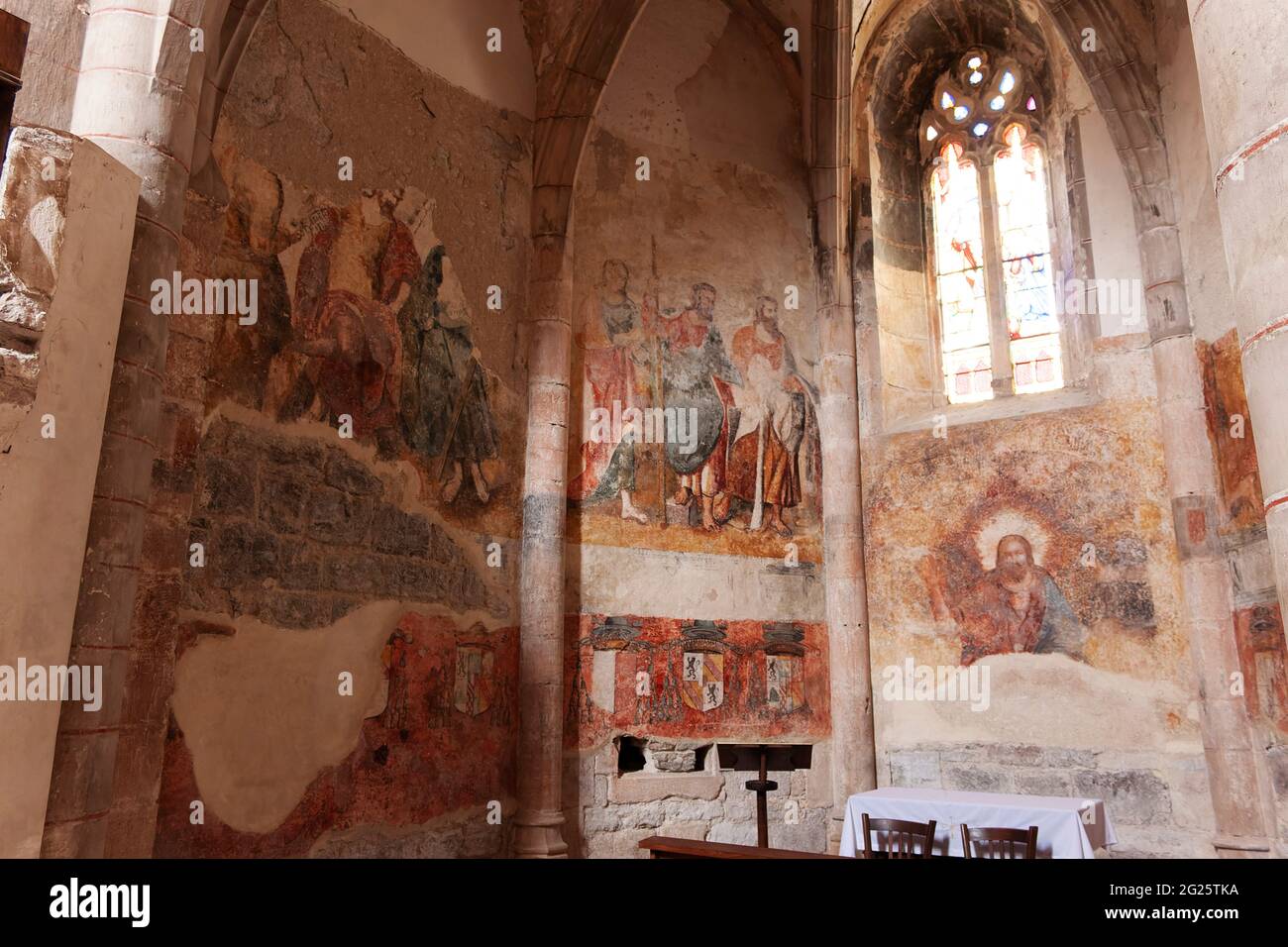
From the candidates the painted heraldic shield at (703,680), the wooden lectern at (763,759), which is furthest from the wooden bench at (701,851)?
the painted heraldic shield at (703,680)

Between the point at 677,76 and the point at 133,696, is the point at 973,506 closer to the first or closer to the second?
the point at 677,76

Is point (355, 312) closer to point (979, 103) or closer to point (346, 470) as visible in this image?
point (346, 470)

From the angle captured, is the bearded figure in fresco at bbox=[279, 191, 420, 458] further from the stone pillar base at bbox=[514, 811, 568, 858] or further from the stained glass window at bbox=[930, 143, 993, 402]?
the stained glass window at bbox=[930, 143, 993, 402]

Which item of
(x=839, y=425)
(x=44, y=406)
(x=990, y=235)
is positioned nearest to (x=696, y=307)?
(x=839, y=425)

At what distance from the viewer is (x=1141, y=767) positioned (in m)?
8.07

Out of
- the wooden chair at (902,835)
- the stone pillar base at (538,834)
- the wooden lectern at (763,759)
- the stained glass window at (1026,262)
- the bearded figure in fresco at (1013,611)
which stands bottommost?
the stone pillar base at (538,834)

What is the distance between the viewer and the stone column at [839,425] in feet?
30.8

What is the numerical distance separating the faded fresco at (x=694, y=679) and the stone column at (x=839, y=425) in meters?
0.27

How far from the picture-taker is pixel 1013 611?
29.4 ft

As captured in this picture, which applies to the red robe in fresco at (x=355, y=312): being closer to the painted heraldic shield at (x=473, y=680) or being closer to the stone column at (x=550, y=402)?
the stone column at (x=550, y=402)

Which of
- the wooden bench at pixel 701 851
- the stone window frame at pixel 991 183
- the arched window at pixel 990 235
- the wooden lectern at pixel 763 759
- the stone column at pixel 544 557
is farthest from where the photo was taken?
the arched window at pixel 990 235

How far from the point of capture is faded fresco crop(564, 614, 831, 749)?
877 centimetres

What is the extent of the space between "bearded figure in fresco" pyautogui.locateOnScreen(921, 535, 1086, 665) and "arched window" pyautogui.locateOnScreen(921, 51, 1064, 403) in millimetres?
1815

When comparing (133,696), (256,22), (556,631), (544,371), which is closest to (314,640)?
(133,696)
